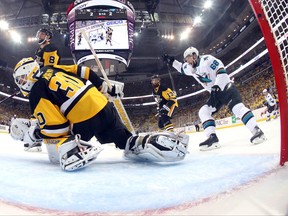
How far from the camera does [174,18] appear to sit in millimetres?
14641

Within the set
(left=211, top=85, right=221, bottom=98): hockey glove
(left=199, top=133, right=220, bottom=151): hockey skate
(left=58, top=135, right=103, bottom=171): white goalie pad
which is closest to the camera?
(left=58, top=135, right=103, bottom=171): white goalie pad

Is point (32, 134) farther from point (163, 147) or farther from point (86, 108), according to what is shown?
point (163, 147)

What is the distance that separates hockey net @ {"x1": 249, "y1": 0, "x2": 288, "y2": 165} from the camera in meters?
0.95

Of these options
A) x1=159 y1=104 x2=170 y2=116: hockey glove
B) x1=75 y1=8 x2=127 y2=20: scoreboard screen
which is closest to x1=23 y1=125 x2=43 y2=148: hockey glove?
x1=159 y1=104 x2=170 y2=116: hockey glove

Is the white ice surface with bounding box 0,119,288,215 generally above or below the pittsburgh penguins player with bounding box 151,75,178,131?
below

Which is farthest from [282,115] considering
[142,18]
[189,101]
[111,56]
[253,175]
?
[189,101]

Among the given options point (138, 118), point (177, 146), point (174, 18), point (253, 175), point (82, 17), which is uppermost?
point (174, 18)

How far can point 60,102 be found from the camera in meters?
1.59

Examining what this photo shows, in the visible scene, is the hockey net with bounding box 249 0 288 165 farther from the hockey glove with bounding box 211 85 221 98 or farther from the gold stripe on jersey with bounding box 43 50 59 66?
the gold stripe on jersey with bounding box 43 50 59 66

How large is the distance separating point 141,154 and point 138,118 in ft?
47.6

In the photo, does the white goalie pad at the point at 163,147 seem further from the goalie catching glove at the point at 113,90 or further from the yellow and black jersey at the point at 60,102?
the goalie catching glove at the point at 113,90

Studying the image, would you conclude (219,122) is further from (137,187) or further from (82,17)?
(137,187)

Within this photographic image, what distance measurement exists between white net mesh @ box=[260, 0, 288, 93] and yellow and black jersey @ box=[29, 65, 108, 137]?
116 cm

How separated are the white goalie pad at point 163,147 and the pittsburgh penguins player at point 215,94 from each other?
0.79 metres
